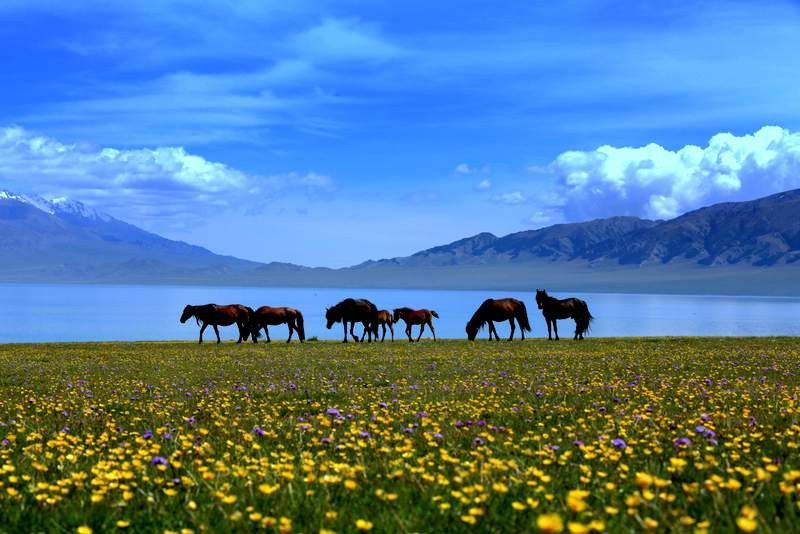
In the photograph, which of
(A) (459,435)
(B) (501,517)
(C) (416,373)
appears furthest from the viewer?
(C) (416,373)

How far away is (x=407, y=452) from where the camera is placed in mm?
8805

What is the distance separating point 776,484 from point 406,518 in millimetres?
3722

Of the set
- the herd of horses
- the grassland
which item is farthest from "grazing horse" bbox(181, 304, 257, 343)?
the grassland

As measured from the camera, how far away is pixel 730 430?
34.2 ft

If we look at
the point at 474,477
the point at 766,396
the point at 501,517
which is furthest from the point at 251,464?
the point at 766,396

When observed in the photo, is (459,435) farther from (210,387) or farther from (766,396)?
(210,387)

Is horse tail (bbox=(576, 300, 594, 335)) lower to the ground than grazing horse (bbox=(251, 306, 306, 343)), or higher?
lower

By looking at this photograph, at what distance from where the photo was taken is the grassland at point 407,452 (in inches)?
245

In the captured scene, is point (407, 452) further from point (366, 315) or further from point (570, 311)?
point (570, 311)

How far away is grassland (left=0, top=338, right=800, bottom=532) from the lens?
245 inches

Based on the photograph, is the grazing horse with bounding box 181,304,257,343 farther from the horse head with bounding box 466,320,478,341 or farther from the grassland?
the grassland

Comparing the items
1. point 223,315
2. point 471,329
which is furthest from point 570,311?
point 223,315

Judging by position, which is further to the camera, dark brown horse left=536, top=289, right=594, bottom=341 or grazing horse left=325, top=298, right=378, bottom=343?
grazing horse left=325, top=298, right=378, bottom=343

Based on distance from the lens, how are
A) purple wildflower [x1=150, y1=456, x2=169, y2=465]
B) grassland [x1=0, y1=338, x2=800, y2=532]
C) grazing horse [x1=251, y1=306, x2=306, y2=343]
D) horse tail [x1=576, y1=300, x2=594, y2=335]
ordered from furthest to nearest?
grazing horse [x1=251, y1=306, x2=306, y2=343] < horse tail [x1=576, y1=300, x2=594, y2=335] < purple wildflower [x1=150, y1=456, x2=169, y2=465] < grassland [x1=0, y1=338, x2=800, y2=532]
